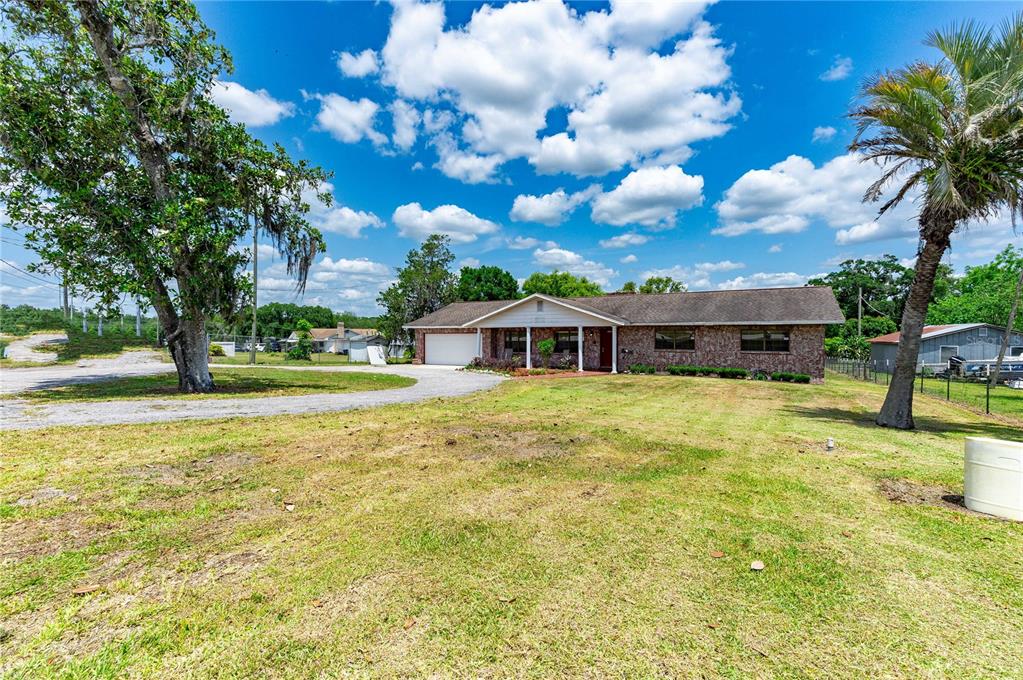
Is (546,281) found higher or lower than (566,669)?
higher

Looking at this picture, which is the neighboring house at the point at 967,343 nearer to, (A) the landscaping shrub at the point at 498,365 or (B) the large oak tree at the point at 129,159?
(A) the landscaping shrub at the point at 498,365

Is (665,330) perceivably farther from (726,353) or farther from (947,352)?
(947,352)

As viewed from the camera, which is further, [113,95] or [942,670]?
[113,95]

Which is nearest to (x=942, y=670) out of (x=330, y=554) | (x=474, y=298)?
(x=330, y=554)

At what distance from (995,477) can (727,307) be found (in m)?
20.5

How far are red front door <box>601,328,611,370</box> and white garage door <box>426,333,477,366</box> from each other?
27.7 ft

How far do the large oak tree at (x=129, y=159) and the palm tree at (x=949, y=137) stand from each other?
55.0 ft

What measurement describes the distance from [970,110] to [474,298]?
45008 mm

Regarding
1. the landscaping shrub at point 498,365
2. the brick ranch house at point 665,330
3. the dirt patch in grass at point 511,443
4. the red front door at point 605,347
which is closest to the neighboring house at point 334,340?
the brick ranch house at point 665,330

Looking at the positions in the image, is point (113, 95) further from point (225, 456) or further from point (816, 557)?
point (816, 557)

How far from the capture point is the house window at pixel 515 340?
92.0 feet

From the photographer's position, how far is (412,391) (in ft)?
49.8

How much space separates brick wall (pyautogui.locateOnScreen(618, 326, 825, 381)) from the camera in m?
20.7

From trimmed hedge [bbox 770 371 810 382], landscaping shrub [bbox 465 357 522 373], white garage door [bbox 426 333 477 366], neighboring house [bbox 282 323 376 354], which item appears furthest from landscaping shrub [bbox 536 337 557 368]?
neighboring house [bbox 282 323 376 354]
